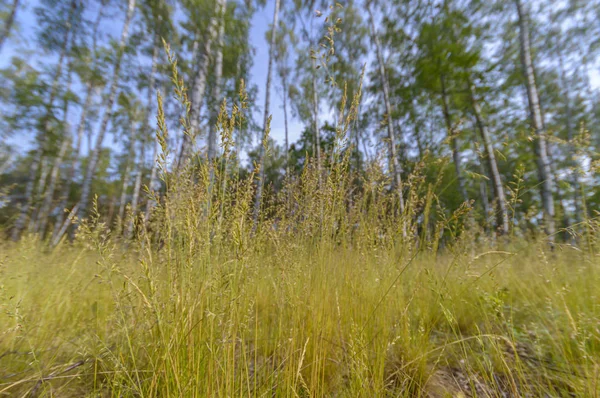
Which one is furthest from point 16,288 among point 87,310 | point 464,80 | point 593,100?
point 593,100

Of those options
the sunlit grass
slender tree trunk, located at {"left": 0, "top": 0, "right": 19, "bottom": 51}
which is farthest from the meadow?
slender tree trunk, located at {"left": 0, "top": 0, "right": 19, "bottom": 51}

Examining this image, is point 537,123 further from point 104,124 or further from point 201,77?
point 104,124

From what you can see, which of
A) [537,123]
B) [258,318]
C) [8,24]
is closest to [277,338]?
[258,318]

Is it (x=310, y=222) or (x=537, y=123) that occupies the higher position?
(x=537, y=123)

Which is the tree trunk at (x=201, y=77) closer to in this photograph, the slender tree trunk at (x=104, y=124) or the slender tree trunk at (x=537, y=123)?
the slender tree trunk at (x=104, y=124)

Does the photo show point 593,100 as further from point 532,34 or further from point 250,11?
point 250,11

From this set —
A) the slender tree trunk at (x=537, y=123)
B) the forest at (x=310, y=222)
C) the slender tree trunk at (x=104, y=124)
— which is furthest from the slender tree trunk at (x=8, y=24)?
the slender tree trunk at (x=537, y=123)

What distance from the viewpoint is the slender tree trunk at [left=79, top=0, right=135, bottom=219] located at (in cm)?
658

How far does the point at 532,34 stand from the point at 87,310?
13309 millimetres

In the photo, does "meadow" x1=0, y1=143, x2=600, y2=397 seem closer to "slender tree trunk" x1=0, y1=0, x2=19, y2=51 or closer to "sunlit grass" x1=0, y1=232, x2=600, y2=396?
"sunlit grass" x1=0, y1=232, x2=600, y2=396

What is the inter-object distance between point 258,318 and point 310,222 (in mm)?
670

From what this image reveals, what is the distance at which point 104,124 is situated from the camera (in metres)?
6.88

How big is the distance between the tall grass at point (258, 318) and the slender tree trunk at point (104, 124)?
5.92m

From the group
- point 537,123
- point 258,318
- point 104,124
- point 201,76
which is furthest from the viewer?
point 104,124
